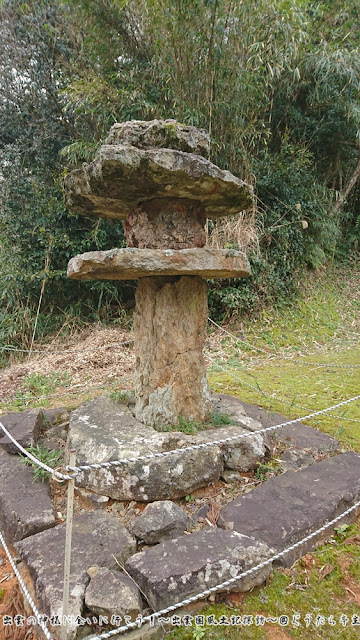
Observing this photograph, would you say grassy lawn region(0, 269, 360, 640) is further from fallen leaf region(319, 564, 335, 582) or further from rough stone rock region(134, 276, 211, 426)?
rough stone rock region(134, 276, 211, 426)

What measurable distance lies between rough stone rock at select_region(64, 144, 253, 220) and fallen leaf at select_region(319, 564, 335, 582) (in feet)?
7.22

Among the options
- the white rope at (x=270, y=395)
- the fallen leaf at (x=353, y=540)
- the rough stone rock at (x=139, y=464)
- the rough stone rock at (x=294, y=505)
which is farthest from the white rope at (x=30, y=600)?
the white rope at (x=270, y=395)

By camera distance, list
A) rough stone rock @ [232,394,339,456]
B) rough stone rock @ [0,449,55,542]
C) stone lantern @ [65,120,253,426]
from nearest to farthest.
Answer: rough stone rock @ [0,449,55,542] → stone lantern @ [65,120,253,426] → rough stone rock @ [232,394,339,456]

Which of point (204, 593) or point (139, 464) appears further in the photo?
point (139, 464)

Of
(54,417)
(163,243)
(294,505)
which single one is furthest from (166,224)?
(54,417)

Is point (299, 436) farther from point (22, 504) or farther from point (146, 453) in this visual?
point (22, 504)

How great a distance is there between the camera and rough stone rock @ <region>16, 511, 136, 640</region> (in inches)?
58.5

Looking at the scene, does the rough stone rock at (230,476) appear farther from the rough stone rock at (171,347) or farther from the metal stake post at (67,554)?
the metal stake post at (67,554)

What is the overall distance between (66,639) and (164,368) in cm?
166

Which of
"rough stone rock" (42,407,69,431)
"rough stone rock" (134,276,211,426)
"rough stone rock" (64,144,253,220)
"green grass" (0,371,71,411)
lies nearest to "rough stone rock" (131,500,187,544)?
"rough stone rock" (134,276,211,426)

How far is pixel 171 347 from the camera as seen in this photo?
273 centimetres

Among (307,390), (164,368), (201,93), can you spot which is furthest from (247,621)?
(201,93)

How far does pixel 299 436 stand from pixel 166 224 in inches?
78.9

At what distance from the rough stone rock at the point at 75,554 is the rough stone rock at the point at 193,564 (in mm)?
140
